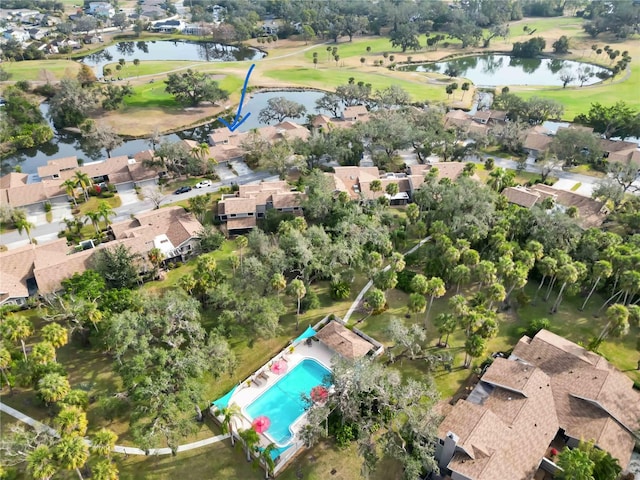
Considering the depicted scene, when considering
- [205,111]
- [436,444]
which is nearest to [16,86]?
[205,111]

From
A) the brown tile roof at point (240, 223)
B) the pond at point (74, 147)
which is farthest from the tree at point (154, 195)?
the pond at point (74, 147)

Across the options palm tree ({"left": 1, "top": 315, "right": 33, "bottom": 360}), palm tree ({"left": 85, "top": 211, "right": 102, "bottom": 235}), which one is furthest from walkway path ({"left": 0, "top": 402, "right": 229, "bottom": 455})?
palm tree ({"left": 85, "top": 211, "right": 102, "bottom": 235})

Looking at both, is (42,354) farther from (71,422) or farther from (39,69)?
(39,69)

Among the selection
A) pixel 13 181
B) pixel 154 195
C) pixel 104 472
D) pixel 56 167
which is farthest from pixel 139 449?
pixel 56 167

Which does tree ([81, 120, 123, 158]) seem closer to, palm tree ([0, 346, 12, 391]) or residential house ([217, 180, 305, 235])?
residential house ([217, 180, 305, 235])

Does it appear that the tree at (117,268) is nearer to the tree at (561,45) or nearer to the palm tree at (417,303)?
the palm tree at (417,303)

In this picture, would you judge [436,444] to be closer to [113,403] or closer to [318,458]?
[318,458]
